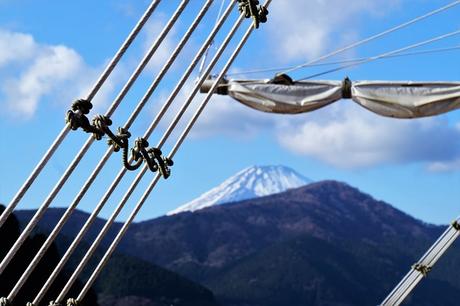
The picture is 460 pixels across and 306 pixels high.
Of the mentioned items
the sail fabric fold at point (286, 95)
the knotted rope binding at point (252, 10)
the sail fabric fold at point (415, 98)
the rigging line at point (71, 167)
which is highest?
the sail fabric fold at point (415, 98)

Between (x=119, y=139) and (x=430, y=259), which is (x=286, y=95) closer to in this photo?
(x=430, y=259)

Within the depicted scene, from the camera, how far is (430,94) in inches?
795

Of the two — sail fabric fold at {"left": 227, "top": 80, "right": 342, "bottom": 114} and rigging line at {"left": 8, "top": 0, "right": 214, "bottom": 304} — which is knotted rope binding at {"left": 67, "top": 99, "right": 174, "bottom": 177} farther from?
sail fabric fold at {"left": 227, "top": 80, "right": 342, "bottom": 114}

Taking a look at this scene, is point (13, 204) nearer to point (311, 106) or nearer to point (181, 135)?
point (181, 135)

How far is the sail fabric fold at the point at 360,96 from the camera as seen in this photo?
66.3 ft

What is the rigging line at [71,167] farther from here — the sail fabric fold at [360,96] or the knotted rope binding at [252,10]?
the sail fabric fold at [360,96]

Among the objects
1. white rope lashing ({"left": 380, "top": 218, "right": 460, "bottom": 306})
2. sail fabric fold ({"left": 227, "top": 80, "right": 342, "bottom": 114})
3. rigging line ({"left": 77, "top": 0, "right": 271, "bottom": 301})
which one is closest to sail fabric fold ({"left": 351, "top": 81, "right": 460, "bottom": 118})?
sail fabric fold ({"left": 227, "top": 80, "right": 342, "bottom": 114})

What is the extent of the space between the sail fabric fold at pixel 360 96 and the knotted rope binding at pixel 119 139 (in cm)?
1089

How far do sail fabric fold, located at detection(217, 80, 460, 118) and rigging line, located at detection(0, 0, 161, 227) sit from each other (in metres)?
12.4

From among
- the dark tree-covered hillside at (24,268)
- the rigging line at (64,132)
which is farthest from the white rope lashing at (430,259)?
the dark tree-covered hillside at (24,268)

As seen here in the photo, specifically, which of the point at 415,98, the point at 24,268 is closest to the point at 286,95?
the point at 415,98

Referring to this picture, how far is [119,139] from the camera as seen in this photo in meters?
8.96

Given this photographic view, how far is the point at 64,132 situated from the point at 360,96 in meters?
13.4

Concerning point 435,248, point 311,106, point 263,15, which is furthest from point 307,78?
point 263,15
